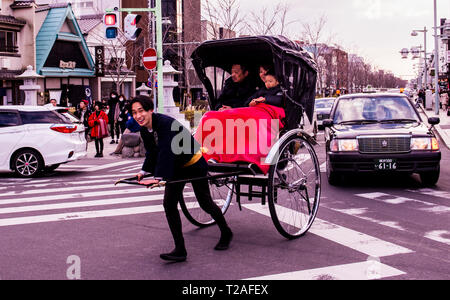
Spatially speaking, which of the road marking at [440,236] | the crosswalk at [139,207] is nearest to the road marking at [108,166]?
the crosswalk at [139,207]

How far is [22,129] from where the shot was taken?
512 inches

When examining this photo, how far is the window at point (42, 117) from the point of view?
43.1ft

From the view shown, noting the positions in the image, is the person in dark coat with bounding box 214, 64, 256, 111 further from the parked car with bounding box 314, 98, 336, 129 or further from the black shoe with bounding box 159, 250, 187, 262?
the parked car with bounding box 314, 98, 336, 129

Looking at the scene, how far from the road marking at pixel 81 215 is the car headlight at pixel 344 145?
11.3 ft

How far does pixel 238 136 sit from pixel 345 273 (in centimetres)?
195

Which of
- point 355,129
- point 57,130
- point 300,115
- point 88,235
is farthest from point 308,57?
point 57,130

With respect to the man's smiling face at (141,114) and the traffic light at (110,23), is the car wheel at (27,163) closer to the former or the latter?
the traffic light at (110,23)

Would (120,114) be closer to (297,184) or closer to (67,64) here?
(297,184)

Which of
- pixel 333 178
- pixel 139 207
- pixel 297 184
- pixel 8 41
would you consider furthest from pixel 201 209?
pixel 8 41

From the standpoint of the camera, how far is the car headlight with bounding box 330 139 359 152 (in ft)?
31.8

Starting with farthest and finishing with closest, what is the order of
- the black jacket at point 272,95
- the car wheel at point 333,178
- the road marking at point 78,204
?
1. the car wheel at point 333,178
2. the road marking at point 78,204
3. the black jacket at point 272,95

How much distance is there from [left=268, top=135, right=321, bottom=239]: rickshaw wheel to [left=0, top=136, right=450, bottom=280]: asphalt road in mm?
207

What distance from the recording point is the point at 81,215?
26.2ft
